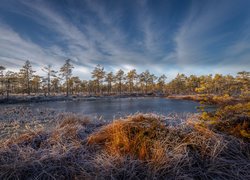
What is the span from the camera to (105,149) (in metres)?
2.35

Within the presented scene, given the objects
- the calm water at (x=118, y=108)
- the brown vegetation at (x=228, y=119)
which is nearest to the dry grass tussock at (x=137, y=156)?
the brown vegetation at (x=228, y=119)

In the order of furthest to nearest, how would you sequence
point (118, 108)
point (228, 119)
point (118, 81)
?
point (118, 81) → point (118, 108) → point (228, 119)

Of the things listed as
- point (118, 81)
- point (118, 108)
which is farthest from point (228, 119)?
point (118, 81)

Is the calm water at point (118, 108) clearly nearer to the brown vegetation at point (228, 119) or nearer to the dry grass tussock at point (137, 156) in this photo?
the dry grass tussock at point (137, 156)

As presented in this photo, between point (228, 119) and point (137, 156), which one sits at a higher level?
point (228, 119)

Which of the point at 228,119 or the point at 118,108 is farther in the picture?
the point at 118,108

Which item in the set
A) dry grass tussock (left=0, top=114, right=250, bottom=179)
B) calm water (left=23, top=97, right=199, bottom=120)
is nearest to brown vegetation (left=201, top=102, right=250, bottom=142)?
dry grass tussock (left=0, top=114, right=250, bottom=179)

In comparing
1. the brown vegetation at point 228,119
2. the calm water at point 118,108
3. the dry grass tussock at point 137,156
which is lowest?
the calm water at point 118,108

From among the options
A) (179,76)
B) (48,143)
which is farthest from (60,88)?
(48,143)

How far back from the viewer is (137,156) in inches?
80.8

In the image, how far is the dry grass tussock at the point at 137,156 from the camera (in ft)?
5.94

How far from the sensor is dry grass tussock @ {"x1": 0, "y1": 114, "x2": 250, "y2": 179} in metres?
1.81

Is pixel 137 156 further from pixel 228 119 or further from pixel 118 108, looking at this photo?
pixel 118 108

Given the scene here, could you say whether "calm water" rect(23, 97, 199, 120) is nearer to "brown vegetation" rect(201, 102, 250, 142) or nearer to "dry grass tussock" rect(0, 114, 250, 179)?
"dry grass tussock" rect(0, 114, 250, 179)
